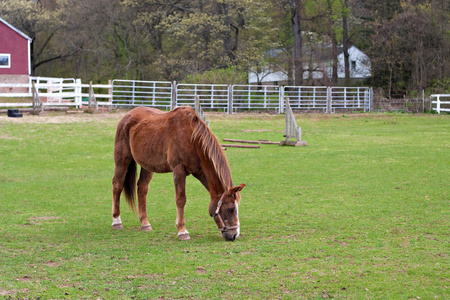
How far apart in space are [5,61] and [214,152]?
108 feet

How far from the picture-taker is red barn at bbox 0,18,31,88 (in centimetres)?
3488

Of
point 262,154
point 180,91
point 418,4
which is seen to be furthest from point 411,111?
point 262,154

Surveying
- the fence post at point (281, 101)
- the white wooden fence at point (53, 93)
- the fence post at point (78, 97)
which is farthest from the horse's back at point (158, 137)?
the fence post at point (281, 101)

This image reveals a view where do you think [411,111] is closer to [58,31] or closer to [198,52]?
[198,52]

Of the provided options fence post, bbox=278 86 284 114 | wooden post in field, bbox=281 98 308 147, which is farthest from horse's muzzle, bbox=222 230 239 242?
fence post, bbox=278 86 284 114

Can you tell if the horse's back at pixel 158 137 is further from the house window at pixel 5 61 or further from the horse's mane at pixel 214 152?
the house window at pixel 5 61

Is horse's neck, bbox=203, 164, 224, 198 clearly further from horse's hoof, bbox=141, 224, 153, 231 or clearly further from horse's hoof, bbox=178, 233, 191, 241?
horse's hoof, bbox=141, 224, 153, 231

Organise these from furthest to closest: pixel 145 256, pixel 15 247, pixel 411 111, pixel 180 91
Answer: pixel 411 111
pixel 180 91
pixel 15 247
pixel 145 256

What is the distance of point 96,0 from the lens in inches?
1631

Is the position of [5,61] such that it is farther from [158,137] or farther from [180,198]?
[180,198]

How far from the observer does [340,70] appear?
47.2m

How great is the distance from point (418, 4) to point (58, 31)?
1158 inches

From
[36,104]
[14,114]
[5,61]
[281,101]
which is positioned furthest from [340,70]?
[14,114]

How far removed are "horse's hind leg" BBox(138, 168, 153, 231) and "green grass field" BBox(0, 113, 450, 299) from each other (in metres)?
0.19
